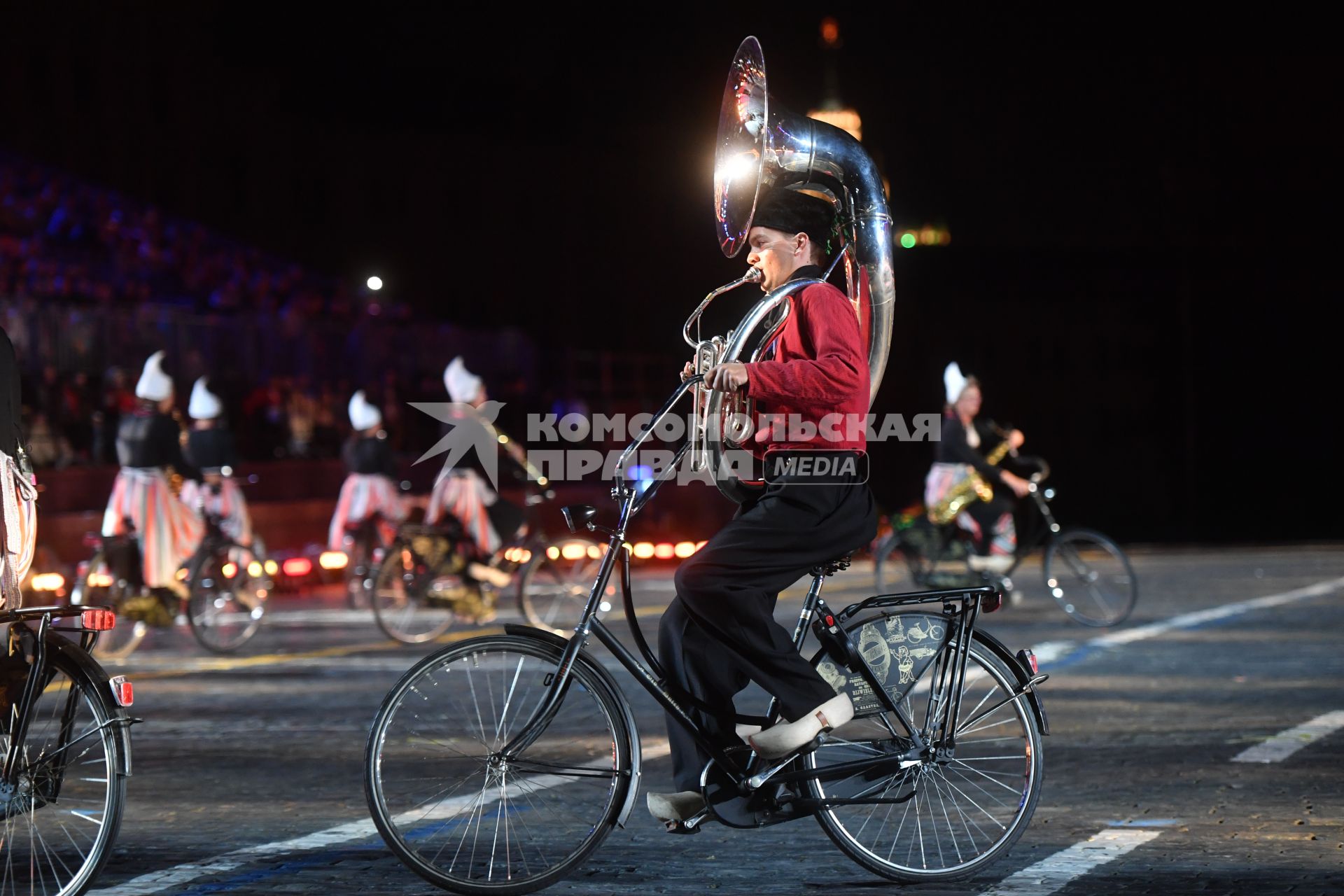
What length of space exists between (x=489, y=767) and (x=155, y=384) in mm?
9656

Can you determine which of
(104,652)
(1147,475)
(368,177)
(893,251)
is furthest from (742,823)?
(1147,475)

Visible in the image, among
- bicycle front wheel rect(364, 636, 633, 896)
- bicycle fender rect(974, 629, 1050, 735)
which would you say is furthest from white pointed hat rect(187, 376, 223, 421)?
bicycle fender rect(974, 629, 1050, 735)

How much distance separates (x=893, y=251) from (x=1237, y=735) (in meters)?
3.88

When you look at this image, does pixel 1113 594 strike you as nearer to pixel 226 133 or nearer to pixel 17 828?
pixel 17 828

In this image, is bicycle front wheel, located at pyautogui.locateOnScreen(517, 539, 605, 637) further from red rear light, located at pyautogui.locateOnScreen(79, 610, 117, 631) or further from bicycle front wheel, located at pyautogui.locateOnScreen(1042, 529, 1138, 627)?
red rear light, located at pyautogui.locateOnScreen(79, 610, 117, 631)

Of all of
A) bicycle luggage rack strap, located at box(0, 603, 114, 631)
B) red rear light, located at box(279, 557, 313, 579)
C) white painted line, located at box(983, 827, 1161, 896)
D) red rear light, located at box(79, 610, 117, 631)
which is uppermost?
red rear light, located at box(279, 557, 313, 579)

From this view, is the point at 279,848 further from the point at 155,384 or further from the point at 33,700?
the point at 155,384

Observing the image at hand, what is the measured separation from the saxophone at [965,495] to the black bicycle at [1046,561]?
107 mm

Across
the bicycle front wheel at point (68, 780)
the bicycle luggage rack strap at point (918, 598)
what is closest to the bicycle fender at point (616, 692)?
the bicycle luggage rack strap at point (918, 598)

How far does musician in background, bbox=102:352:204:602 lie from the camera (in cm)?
1434

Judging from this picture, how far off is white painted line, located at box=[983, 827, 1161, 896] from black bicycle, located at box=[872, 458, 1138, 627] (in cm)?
828

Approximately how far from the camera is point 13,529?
18.8 ft

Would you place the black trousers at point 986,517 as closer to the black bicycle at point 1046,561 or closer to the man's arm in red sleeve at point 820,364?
the black bicycle at point 1046,561

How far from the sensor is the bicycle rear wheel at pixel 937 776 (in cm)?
585
